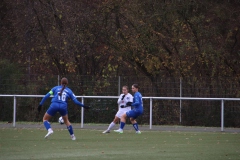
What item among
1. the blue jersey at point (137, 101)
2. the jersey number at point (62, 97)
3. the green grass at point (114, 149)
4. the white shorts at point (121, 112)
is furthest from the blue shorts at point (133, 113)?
the jersey number at point (62, 97)

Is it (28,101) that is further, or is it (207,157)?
(28,101)

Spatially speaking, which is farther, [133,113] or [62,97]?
[133,113]

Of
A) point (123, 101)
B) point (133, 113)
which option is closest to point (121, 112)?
point (123, 101)

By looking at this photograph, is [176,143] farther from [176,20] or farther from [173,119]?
Result: [176,20]

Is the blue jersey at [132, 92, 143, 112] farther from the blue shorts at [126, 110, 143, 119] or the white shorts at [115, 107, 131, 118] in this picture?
the white shorts at [115, 107, 131, 118]

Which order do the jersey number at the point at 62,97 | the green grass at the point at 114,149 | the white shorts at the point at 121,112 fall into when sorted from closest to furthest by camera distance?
the green grass at the point at 114,149
the jersey number at the point at 62,97
the white shorts at the point at 121,112

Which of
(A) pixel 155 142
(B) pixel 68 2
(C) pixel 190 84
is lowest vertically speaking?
(A) pixel 155 142

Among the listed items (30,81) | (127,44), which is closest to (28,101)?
(30,81)

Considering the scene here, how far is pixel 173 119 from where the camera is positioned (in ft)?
91.8

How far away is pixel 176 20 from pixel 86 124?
6.98 metres

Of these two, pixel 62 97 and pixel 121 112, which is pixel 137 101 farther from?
pixel 62 97

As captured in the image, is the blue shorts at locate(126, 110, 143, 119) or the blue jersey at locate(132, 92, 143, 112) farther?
the blue shorts at locate(126, 110, 143, 119)

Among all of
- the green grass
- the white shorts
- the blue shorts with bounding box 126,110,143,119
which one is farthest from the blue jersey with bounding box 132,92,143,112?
the green grass

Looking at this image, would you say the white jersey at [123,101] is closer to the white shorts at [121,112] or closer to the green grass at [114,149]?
the white shorts at [121,112]
